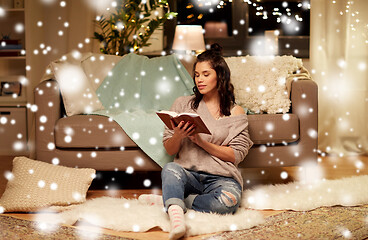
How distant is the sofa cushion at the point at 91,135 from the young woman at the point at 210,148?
1.18 ft

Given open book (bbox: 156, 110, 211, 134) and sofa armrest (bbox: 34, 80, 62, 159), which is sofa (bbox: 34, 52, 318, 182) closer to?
sofa armrest (bbox: 34, 80, 62, 159)

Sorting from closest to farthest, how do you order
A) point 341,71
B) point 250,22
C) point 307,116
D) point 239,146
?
point 239,146 → point 307,116 → point 341,71 → point 250,22

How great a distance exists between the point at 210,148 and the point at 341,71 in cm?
200

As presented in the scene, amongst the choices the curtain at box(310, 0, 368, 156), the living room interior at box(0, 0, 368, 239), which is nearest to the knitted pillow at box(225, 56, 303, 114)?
the living room interior at box(0, 0, 368, 239)

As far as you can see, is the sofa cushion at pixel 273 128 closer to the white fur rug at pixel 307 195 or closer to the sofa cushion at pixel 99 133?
the sofa cushion at pixel 99 133

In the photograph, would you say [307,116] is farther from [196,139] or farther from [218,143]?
[196,139]

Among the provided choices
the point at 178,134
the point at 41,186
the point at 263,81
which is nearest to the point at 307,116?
the point at 263,81

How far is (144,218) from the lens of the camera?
189 centimetres

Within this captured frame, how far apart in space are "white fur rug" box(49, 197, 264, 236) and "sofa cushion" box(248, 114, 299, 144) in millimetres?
520

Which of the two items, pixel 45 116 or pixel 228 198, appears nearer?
pixel 228 198

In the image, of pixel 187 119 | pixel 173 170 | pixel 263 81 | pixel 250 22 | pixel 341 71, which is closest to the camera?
pixel 187 119

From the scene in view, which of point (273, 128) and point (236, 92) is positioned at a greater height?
point (236, 92)

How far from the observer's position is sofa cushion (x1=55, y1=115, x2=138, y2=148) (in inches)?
94.1

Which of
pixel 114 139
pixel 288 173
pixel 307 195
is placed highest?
pixel 114 139
